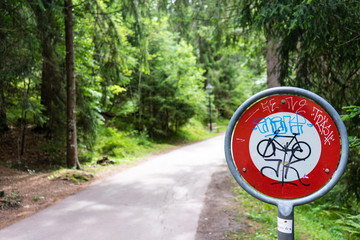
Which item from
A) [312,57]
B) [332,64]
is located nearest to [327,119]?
[312,57]

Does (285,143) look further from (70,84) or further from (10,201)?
(70,84)

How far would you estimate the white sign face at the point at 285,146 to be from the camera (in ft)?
4.46

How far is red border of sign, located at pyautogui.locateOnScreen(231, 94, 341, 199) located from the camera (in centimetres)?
134

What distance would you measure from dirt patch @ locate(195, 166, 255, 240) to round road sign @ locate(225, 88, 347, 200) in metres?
2.75

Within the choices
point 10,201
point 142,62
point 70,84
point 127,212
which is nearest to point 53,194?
point 10,201

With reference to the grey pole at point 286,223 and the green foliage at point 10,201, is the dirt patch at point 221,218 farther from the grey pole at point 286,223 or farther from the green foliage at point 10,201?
the green foliage at point 10,201

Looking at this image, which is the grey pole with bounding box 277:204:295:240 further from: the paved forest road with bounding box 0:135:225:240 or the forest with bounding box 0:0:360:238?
the paved forest road with bounding box 0:135:225:240

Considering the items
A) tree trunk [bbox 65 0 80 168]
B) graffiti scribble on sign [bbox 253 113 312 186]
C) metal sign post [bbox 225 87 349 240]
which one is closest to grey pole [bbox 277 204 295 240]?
metal sign post [bbox 225 87 349 240]

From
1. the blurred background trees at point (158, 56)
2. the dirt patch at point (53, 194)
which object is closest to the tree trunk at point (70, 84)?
the blurred background trees at point (158, 56)

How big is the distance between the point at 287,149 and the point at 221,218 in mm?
3614

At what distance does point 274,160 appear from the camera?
4.63 feet

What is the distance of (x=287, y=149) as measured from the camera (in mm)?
1380

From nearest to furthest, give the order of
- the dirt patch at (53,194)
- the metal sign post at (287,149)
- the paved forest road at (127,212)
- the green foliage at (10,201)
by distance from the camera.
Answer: the metal sign post at (287,149), the paved forest road at (127,212), the dirt patch at (53,194), the green foliage at (10,201)

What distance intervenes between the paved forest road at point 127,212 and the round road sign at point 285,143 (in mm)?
2824
